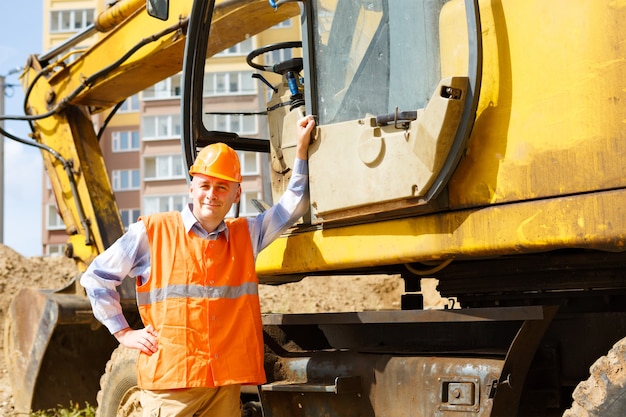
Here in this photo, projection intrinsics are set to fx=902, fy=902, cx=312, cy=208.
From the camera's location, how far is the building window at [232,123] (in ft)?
14.6

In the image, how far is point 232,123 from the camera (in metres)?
4.37

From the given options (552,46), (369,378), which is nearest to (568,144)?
(552,46)

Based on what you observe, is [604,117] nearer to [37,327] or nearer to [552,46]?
[552,46]

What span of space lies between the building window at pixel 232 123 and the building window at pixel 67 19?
40086 millimetres

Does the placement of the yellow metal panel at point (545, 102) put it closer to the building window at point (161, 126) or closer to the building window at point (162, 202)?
the building window at point (162, 202)

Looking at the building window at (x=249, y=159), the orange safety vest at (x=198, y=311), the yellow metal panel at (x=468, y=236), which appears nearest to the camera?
the yellow metal panel at (x=468, y=236)

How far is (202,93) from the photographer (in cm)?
431

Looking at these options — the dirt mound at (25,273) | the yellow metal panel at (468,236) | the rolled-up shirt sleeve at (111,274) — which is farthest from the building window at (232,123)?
the dirt mound at (25,273)

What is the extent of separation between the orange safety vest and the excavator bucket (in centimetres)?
273

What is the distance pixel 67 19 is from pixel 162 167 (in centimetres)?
1026

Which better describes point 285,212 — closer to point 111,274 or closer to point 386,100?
A: point 386,100

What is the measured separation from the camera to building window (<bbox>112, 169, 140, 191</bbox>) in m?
42.2

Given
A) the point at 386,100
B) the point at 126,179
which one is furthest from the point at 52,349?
the point at 126,179

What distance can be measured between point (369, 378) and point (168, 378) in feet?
2.82
